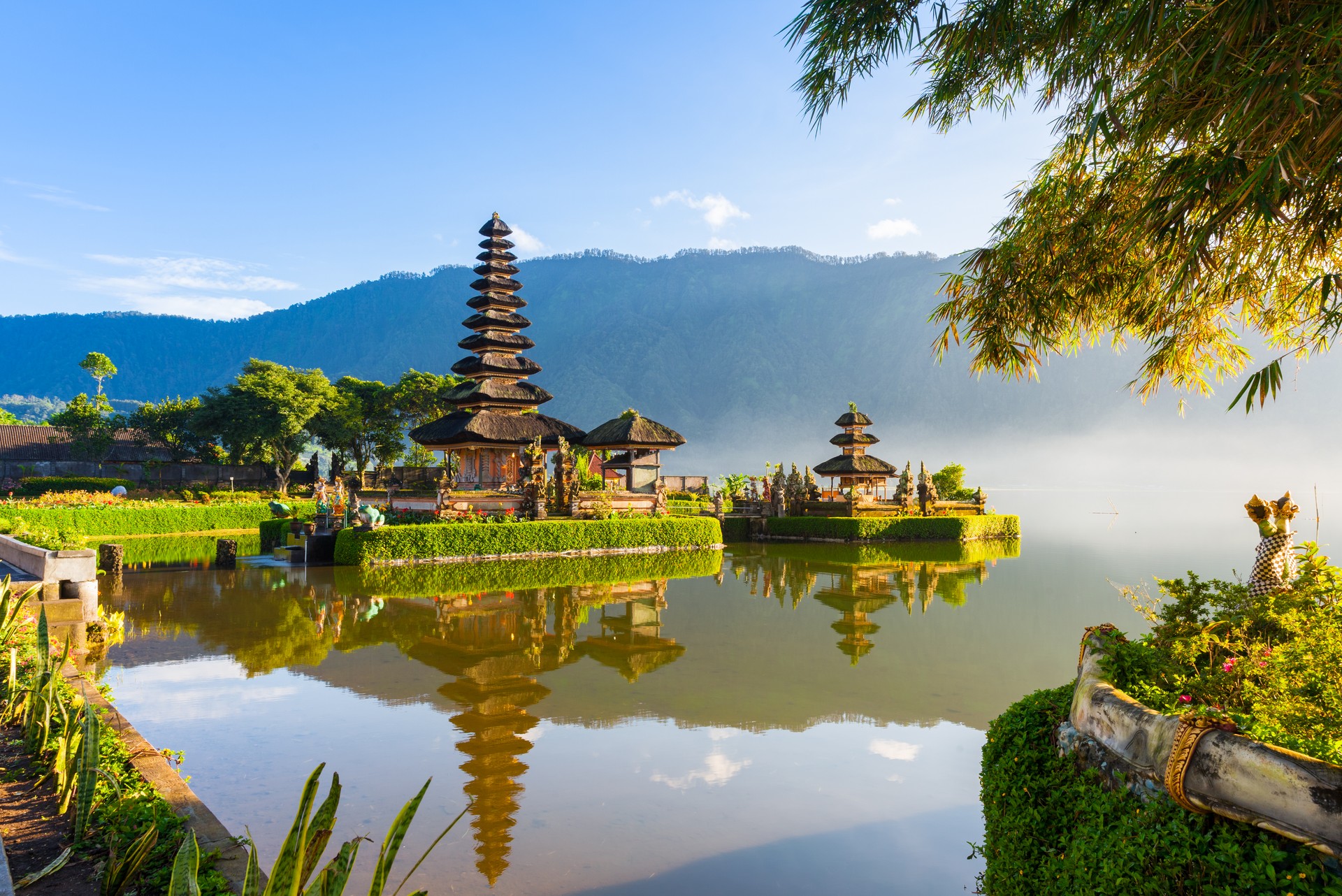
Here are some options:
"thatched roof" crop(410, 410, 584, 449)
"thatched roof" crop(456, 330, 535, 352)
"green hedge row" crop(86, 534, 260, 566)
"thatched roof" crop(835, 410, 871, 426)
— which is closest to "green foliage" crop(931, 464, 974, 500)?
"thatched roof" crop(835, 410, 871, 426)

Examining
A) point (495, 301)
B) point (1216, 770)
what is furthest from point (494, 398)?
point (1216, 770)

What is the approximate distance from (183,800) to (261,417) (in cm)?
5080

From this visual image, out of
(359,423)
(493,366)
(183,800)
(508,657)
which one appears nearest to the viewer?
(183,800)

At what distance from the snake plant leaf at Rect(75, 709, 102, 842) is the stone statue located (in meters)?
6.72

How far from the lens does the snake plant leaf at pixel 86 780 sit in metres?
3.80

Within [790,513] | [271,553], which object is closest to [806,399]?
Answer: [790,513]

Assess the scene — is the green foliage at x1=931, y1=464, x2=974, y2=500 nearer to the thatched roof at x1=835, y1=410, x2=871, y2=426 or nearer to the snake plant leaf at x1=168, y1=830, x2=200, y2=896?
the thatched roof at x1=835, y1=410, x2=871, y2=426

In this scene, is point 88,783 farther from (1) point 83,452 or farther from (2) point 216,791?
(1) point 83,452

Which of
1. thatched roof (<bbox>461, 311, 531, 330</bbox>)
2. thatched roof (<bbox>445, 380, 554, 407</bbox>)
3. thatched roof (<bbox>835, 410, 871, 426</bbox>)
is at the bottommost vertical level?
thatched roof (<bbox>835, 410, 871, 426</bbox>)

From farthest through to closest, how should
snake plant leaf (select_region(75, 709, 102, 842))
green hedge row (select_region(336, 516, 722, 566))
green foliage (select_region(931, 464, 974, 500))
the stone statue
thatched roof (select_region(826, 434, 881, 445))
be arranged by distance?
green foliage (select_region(931, 464, 974, 500))
thatched roof (select_region(826, 434, 881, 445))
green hedge row (select_region(336, 516, 722, 566))
the stone statue
snake plant leaf (select_region(75, 709, 102, 842))

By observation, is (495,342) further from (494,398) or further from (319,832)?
(319,832)

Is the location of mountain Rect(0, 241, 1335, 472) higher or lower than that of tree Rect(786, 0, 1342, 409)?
higher

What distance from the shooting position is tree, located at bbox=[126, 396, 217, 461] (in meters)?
53.6

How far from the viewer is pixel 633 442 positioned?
3173 centimetres
